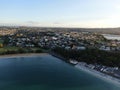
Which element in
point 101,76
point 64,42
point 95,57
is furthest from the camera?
point 64,42

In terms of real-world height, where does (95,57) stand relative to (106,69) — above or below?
above

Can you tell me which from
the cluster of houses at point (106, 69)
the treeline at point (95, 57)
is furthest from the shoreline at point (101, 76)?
the treeline at point (95, 57)

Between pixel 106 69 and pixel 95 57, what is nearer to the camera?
pixel 106 69

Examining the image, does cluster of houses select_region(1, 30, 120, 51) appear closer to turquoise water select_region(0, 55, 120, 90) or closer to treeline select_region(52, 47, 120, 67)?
treeline select_region(52, 47, 120, 67)

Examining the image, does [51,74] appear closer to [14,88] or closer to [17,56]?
[14,88]

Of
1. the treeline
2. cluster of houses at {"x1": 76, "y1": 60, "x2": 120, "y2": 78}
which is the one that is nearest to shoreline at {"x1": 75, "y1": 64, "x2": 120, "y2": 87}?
cluster of houses at {"x1": 76, "y1": 60, "x2": 120, "y2": 78}

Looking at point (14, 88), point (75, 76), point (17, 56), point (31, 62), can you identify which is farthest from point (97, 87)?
point (17, 56)

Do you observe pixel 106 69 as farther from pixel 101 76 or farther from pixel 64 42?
pixel 64 42

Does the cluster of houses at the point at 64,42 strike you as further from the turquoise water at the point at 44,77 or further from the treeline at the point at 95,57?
the turquoise water at the point at 44,77

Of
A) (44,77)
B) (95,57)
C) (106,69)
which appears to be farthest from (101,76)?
(95,57)
